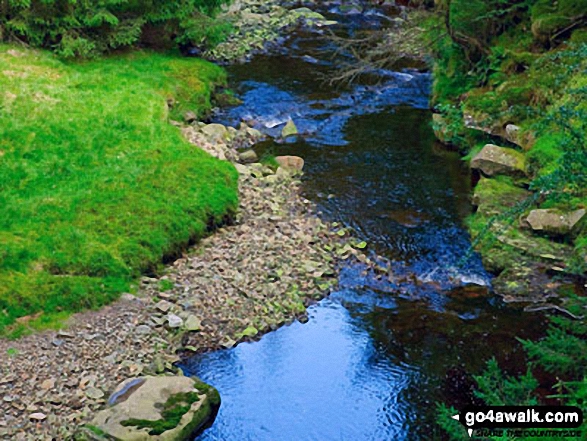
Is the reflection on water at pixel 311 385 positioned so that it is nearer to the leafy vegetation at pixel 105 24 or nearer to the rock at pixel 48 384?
the rock at pixel 48 384

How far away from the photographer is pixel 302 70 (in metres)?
24.1

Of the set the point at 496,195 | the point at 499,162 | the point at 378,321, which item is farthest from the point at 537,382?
the point at 499,162

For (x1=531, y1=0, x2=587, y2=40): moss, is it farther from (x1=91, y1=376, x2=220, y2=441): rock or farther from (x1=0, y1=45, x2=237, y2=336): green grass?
(x1=91, y1=376, x2=220, y2=441): rock

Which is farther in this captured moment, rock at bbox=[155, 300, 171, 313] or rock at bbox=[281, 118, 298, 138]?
rock at bbox=[281, 118, 298, 138]

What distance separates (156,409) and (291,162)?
9167 mm

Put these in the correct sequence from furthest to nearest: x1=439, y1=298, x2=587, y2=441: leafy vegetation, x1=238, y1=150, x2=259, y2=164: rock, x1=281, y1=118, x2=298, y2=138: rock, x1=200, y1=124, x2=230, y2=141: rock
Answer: x1=281, y1=118, x2=298, y2=138: rock
x1=200, y1=124, x2=230, y2=141: rock
x1=238, y1=150, x2=259, y2=164: rock
x1=439, y1=298, x2=587, y2=441: leafy vegetation

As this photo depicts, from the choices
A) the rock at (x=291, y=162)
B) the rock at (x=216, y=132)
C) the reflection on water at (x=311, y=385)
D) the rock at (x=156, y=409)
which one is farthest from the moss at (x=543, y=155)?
the rock at (x=156, y=409)

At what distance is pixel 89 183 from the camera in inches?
542

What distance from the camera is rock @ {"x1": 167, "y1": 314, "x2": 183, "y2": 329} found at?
10789 millimetres

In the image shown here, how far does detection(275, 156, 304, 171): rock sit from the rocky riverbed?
1172 mm

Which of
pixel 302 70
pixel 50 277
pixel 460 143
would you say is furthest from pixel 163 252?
pixel 302 70

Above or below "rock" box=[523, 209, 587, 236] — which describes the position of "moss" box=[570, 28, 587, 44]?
above

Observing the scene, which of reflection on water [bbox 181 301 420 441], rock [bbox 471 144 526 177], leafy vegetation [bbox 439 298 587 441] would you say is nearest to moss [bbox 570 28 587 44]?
rock [bbox 471 144 526 177]

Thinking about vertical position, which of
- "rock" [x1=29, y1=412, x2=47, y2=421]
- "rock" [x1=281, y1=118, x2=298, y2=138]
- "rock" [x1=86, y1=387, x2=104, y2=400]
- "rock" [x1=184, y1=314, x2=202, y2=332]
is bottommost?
"rock" [x1=184, y1=314, x2=202, y2=332]
